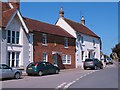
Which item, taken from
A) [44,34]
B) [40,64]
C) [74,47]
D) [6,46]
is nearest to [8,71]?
[40,64]

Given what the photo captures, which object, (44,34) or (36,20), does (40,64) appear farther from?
(36,20)

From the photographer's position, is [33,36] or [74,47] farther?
[74,47]

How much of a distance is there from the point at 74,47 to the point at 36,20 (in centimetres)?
794

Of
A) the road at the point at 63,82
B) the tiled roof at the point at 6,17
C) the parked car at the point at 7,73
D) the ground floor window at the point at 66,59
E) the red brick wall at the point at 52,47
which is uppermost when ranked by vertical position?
the tiled roof at the point at 6,17

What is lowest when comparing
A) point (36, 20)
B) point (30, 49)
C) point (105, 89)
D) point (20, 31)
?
point (105, 89)

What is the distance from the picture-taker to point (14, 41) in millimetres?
32344

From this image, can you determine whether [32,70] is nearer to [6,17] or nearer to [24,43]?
[24,43]

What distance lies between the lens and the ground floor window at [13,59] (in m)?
31.5

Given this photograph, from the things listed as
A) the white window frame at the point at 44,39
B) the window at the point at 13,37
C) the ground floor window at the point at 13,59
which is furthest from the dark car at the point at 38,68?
the white window frame at the point at 44,39

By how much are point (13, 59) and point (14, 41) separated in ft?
6.90

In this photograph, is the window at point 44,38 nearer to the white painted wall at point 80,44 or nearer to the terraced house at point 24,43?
the terraced house at point 24,43

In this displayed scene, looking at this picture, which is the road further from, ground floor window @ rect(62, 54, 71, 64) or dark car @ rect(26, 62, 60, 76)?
ground floor window @ rect(62, 54, 71, 64)

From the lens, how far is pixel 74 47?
152ft

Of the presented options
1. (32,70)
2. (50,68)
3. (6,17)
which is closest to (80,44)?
(50,68)
